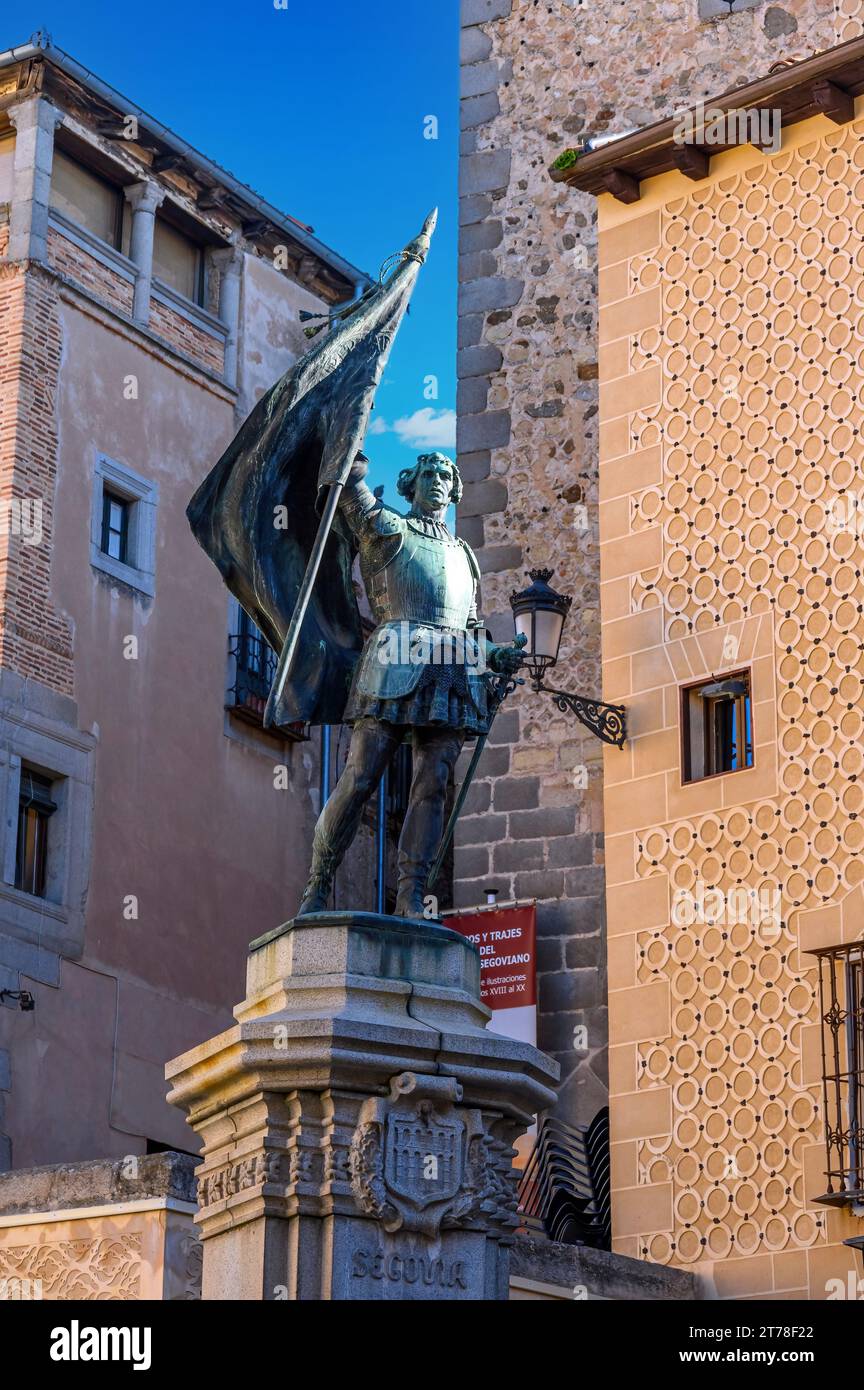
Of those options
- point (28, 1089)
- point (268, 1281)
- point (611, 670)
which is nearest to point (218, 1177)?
point (268, 1281)

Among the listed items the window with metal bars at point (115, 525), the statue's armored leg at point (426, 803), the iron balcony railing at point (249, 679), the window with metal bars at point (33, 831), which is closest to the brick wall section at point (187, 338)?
the window with metal bars at point (115, 525)

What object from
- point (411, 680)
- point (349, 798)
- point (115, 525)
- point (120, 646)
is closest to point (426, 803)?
point (349, 798)

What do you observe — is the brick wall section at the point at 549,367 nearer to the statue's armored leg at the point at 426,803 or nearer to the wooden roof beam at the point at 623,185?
the wooden roof beam at the point at 623,185

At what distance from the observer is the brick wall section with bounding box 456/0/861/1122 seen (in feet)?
66.1

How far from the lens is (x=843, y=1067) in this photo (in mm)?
16500

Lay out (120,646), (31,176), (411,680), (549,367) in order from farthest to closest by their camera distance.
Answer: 1. (31,176)
2. (120,646)
3. (549,367)
4. (411,680)

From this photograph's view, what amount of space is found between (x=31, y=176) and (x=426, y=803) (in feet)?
48.5

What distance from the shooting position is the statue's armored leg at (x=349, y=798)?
10.5m

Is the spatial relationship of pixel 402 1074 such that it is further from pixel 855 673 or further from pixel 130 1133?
pixel 130 1133

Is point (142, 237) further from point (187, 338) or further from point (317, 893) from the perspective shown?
point (317, 893)

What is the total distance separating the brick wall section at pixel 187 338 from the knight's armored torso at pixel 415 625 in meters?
15.0

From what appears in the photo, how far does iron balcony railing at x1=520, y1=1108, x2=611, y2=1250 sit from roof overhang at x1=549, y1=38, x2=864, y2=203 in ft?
21.7

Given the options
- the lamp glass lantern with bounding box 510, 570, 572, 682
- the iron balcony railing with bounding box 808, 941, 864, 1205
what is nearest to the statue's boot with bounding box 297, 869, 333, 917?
the iron balcony railing with bounding box 808, 941, 864, 1205
